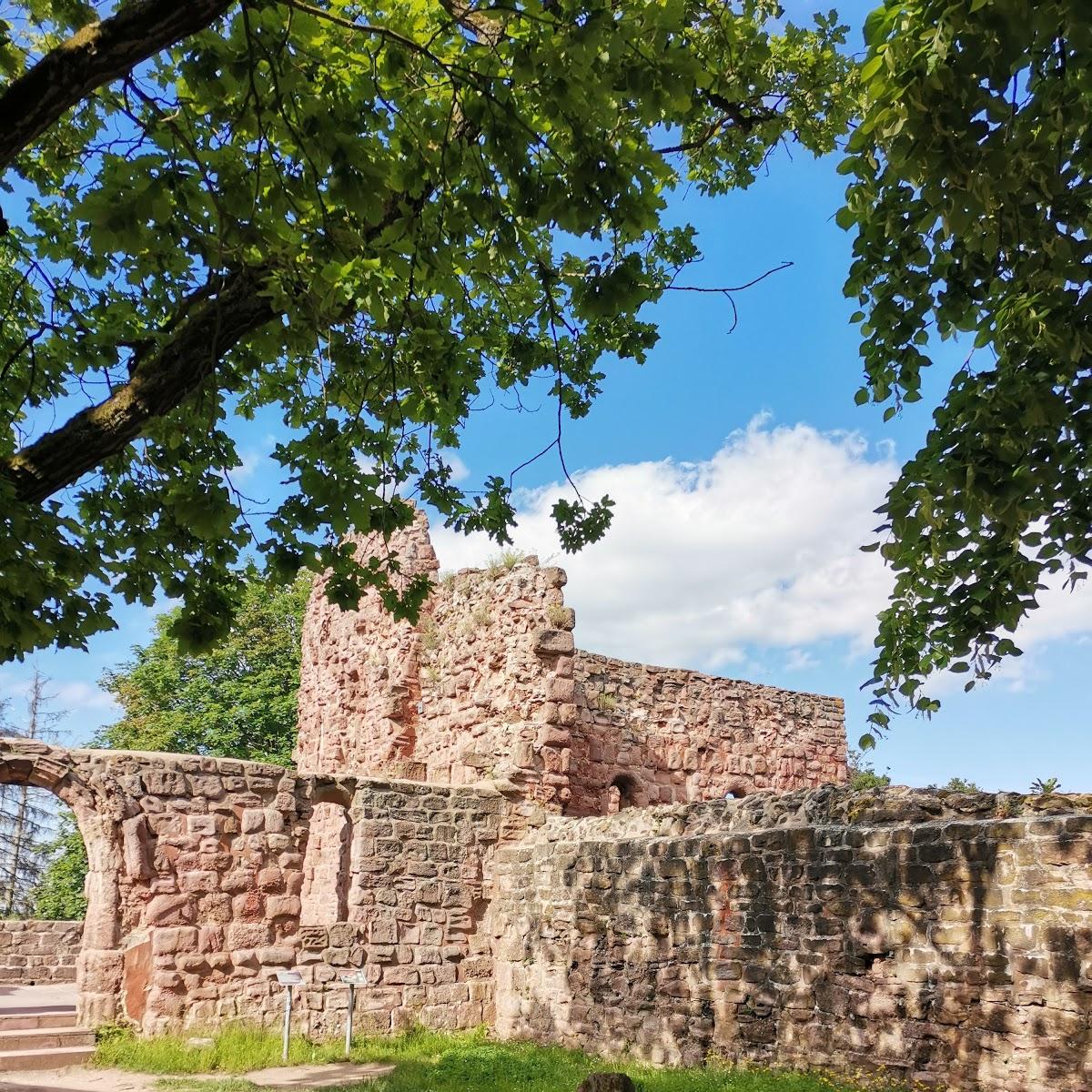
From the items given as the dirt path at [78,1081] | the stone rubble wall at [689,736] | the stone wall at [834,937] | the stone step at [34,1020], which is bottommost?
the dirt path at [78,1081]

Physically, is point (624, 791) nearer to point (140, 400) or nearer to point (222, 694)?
point (140, 400)

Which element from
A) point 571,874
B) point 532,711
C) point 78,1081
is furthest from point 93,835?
point 532,711

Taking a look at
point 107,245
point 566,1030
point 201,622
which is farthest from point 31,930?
point 107,245

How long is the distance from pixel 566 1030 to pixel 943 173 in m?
9.43

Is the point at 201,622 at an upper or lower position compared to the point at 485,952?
upper

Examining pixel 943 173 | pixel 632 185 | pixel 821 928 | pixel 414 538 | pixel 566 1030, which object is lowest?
pixel 566 1030

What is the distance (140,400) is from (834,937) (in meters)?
6.11

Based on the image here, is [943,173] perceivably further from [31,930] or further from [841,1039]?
[31,930]

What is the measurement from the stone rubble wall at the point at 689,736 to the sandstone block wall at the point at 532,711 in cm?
2

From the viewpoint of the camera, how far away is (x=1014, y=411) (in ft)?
15.9

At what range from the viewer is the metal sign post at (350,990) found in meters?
10.7

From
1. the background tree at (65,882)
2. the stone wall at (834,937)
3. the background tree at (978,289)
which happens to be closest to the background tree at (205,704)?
the background tree at (65,882)

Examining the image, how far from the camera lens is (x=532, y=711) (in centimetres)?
1313

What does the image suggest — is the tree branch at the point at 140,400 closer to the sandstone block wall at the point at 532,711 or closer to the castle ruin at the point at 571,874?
the castle ruin at the point at 571,874
